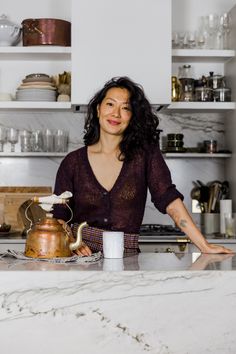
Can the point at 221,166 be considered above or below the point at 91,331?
above

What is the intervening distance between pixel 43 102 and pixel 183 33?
3.59ft

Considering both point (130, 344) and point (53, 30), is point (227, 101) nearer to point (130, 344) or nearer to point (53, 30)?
point (53, 30)

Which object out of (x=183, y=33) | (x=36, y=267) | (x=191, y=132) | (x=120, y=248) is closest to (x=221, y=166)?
(x=191, y=132)

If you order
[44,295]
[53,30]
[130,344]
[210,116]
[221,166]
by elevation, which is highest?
[53,30]

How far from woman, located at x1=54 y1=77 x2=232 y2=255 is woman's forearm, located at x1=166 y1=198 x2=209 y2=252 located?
0.45 ft

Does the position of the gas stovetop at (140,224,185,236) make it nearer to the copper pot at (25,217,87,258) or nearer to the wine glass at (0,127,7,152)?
the wine glass at (0,127,7,152)

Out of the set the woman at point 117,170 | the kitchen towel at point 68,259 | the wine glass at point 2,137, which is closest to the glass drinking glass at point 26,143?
the wine glass at point 2,137

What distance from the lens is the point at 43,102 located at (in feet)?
14.0

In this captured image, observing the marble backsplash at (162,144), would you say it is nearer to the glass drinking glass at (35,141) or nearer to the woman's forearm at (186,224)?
the glass drinking glass at (35,141)

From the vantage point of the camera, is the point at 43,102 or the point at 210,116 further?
the point at 210,116

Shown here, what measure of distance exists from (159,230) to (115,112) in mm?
1605

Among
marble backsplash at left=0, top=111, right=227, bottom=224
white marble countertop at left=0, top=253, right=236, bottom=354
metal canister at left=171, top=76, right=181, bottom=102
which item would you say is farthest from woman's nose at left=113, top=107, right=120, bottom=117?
marble backsplash at left=0, top=111, right=227, bottom=224

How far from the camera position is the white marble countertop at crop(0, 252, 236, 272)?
2105mm

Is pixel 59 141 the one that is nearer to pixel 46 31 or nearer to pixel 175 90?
pixel 46 31
